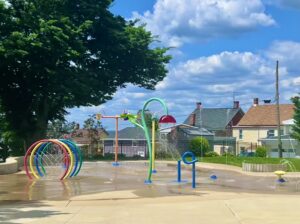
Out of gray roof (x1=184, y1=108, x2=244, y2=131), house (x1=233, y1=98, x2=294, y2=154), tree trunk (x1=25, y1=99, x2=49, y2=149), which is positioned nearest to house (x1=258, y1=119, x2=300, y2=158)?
house (x1=233, y1=98, x2=294, y2=154)

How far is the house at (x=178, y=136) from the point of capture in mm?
50725

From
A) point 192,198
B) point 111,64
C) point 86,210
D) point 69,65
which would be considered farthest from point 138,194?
point 111,64

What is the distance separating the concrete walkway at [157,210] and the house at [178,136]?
31354 mm

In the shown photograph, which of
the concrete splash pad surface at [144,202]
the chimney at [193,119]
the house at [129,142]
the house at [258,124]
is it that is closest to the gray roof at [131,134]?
the house at [129,142]

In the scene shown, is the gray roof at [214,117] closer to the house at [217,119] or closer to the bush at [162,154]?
the house at [217,119]

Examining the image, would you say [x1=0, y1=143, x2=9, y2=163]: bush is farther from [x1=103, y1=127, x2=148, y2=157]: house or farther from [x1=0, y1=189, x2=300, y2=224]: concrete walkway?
[x1=0, y1=189, x2=300, y2=224]: concrete walkway

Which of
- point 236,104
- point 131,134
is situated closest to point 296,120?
point 131,134

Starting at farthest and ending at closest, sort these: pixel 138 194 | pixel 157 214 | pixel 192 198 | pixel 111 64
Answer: pixel 111 64 → pixel 138 194 → pixel 192 198 → pixel 157 214

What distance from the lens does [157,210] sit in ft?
41.8

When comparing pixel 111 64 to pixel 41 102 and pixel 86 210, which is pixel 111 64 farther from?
pixel 86 210

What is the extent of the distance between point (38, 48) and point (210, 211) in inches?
1023

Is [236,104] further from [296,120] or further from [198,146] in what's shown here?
[198,146]

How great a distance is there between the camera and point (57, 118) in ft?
148

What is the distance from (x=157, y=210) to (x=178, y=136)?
4979 centimetres
